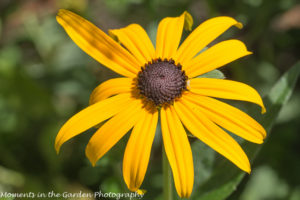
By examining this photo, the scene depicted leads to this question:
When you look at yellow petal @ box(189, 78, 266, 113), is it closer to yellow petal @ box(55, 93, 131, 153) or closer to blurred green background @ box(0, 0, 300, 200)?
yellow petal @ box(55, 93, 131, 153)

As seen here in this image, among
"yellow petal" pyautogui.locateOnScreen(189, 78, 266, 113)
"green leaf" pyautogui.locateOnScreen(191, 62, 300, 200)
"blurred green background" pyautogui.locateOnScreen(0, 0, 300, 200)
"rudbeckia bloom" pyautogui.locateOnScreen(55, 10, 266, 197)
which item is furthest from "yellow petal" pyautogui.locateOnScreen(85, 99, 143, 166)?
"blurred green background" pyautogui.locateOnScreen(0, 0, 300, 200)

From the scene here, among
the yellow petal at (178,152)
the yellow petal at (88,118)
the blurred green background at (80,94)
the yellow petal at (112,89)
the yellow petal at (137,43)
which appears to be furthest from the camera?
the blurred green background at (80,94)

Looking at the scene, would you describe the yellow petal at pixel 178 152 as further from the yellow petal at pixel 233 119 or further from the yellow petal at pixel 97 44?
the yellow petal at pixel 97 44

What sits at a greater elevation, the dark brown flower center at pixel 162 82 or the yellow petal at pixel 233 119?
the dark brown flower center at pixel 162 82

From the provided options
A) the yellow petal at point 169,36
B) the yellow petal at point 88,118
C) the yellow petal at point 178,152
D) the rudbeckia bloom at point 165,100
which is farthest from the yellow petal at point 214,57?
the yellow petal at point 88,118

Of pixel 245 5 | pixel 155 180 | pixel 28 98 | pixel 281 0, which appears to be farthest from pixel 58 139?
pixel 281 0

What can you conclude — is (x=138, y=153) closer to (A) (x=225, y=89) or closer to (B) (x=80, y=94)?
(A) (x=225, y=89)

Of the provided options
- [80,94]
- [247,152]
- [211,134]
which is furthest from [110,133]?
[80,94]
